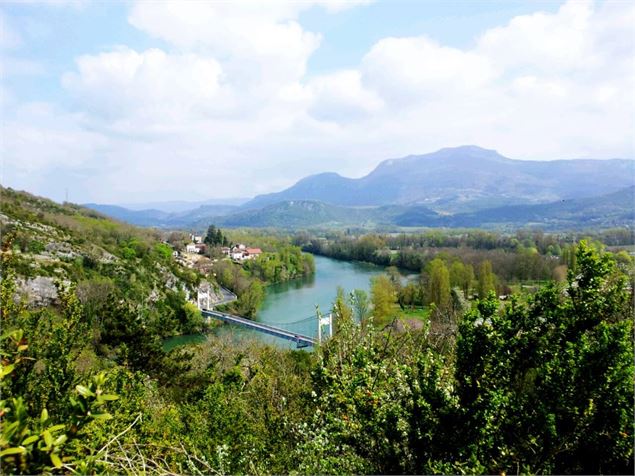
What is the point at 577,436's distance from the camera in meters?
2.20

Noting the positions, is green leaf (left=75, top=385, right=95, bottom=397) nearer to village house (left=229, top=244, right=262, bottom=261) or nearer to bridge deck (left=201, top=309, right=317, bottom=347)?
bridge deck (left=201, top=309, right=317, bottom=347)

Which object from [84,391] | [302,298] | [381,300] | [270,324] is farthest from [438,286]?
[84,391]

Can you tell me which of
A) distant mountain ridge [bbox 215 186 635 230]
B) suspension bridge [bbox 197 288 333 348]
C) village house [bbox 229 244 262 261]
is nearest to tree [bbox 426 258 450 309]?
suspension bridge [bbox 197 288 333 348]

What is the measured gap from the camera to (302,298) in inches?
1321

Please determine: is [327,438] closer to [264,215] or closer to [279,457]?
[279,457]

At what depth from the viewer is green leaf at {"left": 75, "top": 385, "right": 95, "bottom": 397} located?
99cm

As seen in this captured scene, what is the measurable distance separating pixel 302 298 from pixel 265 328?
10853 mm

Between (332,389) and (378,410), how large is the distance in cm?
33

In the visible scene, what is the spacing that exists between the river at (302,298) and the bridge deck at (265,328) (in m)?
0.29

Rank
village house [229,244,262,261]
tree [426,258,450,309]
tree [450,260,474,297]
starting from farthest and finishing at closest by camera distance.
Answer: village house [229,244,262,261], tree [450,260,474,297], tree [426,258,450,309]

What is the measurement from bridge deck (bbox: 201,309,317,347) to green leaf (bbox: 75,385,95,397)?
1477 centimetres

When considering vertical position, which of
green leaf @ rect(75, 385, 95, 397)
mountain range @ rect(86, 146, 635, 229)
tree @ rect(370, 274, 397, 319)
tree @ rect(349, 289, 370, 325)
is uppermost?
mountain range @ rect(86, 146, 635, 229)

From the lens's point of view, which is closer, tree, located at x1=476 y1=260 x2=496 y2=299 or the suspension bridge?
the suspension bridge

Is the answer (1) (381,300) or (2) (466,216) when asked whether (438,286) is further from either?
(2) (466,216)
